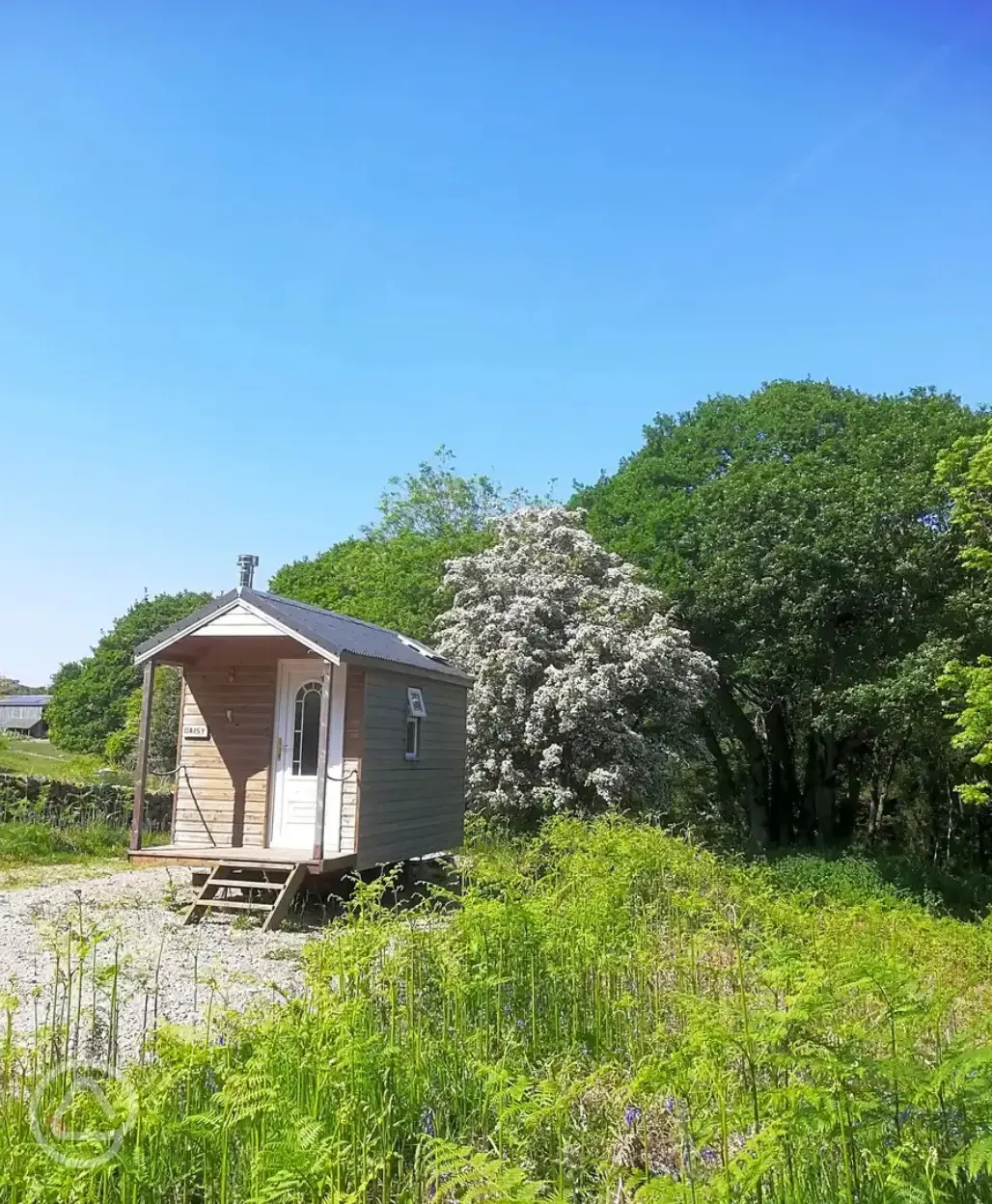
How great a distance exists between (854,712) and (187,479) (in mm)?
12187

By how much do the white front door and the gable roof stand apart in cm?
75

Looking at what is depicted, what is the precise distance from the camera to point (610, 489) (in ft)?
77.7

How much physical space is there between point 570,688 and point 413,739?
5.30 m

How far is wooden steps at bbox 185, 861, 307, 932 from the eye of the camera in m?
9.30

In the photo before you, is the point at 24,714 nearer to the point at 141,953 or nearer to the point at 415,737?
the point at 415,737

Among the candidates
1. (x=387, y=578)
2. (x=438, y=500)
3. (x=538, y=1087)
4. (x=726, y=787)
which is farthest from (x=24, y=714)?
(x=538, y=1087)

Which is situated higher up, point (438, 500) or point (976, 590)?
point (438, 500)

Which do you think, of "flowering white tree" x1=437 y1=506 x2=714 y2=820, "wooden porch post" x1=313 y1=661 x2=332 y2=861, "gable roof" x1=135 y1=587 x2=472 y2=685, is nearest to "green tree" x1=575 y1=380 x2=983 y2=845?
"flowering white tree" x1=437 y1=506 x2=714 y2=820

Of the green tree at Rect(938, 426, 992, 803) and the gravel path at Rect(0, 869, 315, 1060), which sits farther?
the green tree at Rect(938, 426, 992, 803)

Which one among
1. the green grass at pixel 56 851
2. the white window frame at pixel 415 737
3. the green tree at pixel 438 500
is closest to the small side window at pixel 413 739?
the white window frame at pixel 415 737

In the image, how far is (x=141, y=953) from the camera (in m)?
7.58

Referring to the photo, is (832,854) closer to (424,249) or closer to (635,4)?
(424,249)

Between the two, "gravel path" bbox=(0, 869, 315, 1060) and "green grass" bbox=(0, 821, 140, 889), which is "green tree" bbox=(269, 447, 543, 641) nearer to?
"green grass" bbox=(0, 821, 140, 889)

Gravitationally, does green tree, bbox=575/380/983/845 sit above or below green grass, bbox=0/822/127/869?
above
